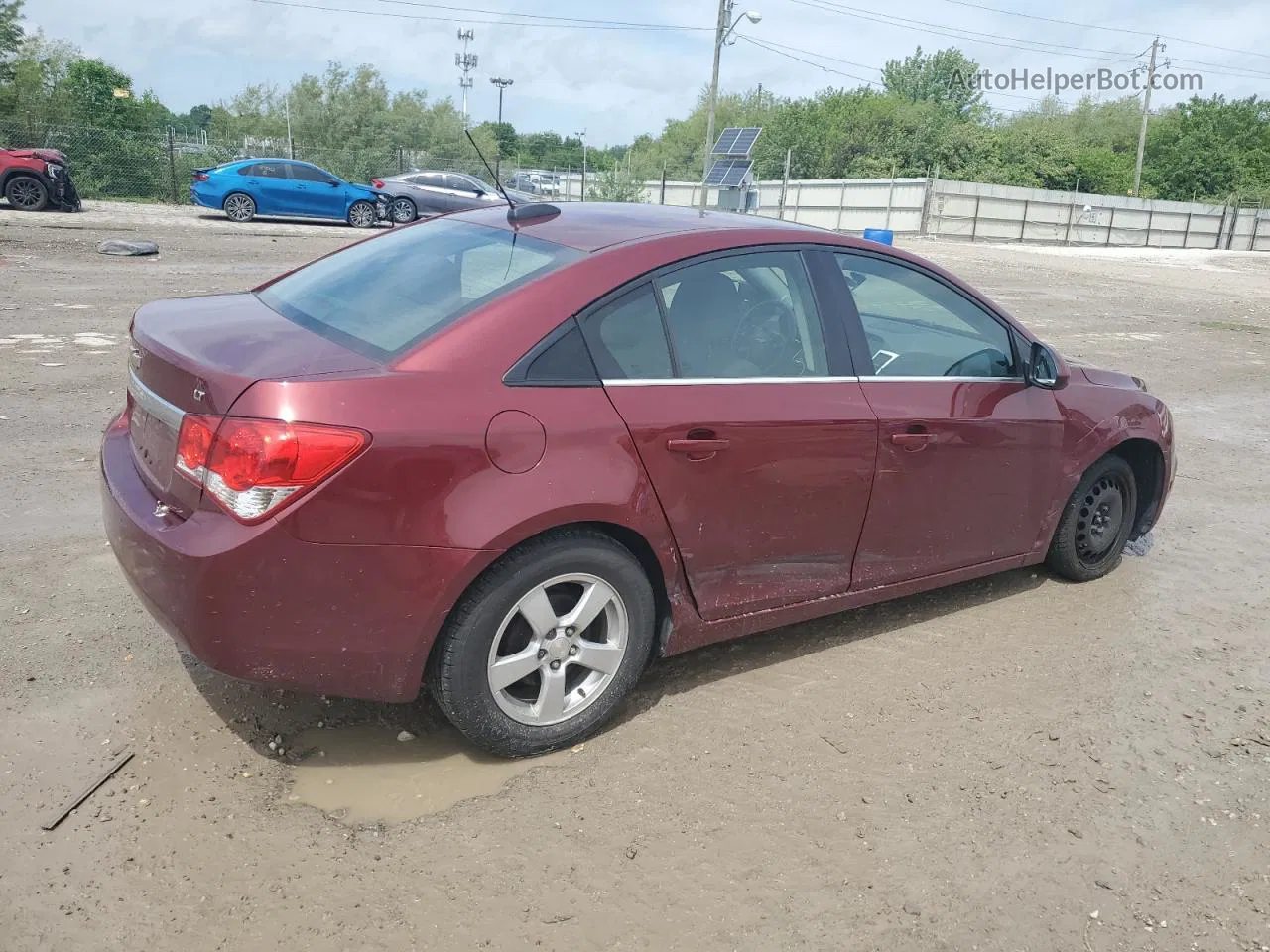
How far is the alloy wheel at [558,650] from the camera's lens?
3.06 m

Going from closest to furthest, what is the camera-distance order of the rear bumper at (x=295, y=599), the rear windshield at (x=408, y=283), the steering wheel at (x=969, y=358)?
the rear bumper at (x=295, y=599)
the rear windshield at (x=408, y=283)
the steering wheel at (x=969, y=358)

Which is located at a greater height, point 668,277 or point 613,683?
point 668,277

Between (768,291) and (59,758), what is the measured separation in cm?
270

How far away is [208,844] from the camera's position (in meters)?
2.74

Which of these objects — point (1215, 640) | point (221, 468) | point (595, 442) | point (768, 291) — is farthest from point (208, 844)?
point (1215, 640)

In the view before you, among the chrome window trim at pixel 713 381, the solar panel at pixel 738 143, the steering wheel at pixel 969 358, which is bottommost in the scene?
the chrome window trim at pixel 713 381

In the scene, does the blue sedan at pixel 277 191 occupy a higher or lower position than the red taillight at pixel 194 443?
higher

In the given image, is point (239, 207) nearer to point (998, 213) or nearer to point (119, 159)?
point (119, 159)

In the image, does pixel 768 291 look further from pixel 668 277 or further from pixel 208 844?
pixel 208 844

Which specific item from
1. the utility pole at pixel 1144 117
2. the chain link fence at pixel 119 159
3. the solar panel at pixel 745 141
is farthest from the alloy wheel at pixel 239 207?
the utility pole at pixel 1144 117

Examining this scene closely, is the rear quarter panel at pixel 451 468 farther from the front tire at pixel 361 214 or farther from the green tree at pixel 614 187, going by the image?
the green tree at pixel 614 187

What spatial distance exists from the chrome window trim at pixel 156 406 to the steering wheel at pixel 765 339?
1.75 m

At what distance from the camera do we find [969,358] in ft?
13.7

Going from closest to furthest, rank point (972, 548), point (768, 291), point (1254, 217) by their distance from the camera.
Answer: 1. point (768, 291)
2. point (972, 548)
3. point (1254, 217)
